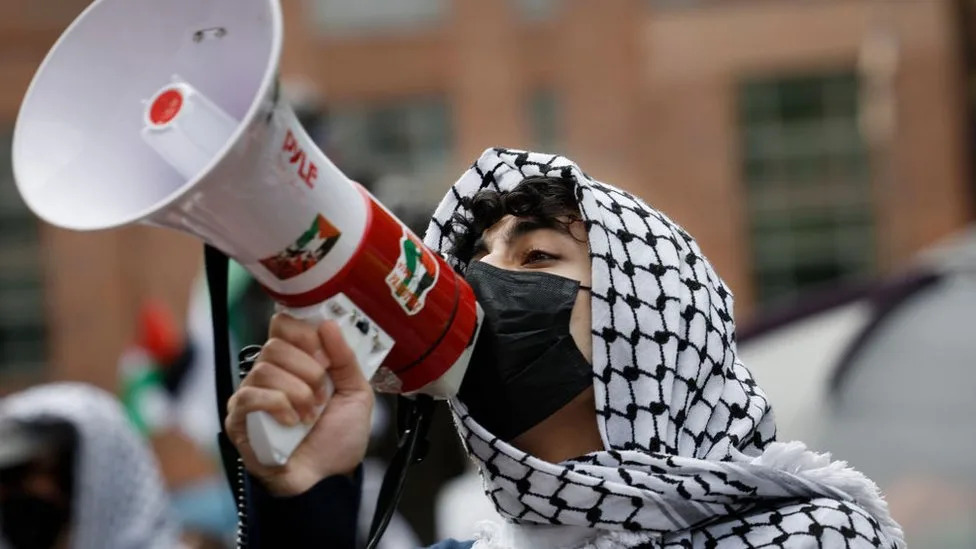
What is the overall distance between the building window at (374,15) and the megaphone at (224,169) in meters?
18.9

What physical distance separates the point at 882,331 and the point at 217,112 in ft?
17.8

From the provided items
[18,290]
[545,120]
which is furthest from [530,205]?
[18,290]

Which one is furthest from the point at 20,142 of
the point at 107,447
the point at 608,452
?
the point at 107,447

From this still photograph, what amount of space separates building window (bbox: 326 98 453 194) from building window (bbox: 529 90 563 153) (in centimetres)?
105

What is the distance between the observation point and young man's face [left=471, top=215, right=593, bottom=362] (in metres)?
2.18

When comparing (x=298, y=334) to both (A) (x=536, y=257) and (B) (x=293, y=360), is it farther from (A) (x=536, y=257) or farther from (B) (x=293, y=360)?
(A) (x=536, y=257)

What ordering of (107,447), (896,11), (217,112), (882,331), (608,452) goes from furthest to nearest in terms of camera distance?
1. (896,11)
2. (882,331)
3. (107,447)
4. (608,452)
5. (217,112)

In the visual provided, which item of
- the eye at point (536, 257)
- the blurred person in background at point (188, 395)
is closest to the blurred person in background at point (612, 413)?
the eye at point (536, 257)

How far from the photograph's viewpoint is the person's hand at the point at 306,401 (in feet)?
5.86

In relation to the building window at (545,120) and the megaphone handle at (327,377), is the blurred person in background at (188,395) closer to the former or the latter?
the megaphone handle at (327,377)

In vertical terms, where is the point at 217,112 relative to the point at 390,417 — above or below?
above

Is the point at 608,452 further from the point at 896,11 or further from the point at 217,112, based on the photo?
the point at 896,11

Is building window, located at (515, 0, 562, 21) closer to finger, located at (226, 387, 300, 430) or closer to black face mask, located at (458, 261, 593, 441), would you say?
black face mask, located at (458, 261, 593, 441)

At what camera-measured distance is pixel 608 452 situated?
206 cm
